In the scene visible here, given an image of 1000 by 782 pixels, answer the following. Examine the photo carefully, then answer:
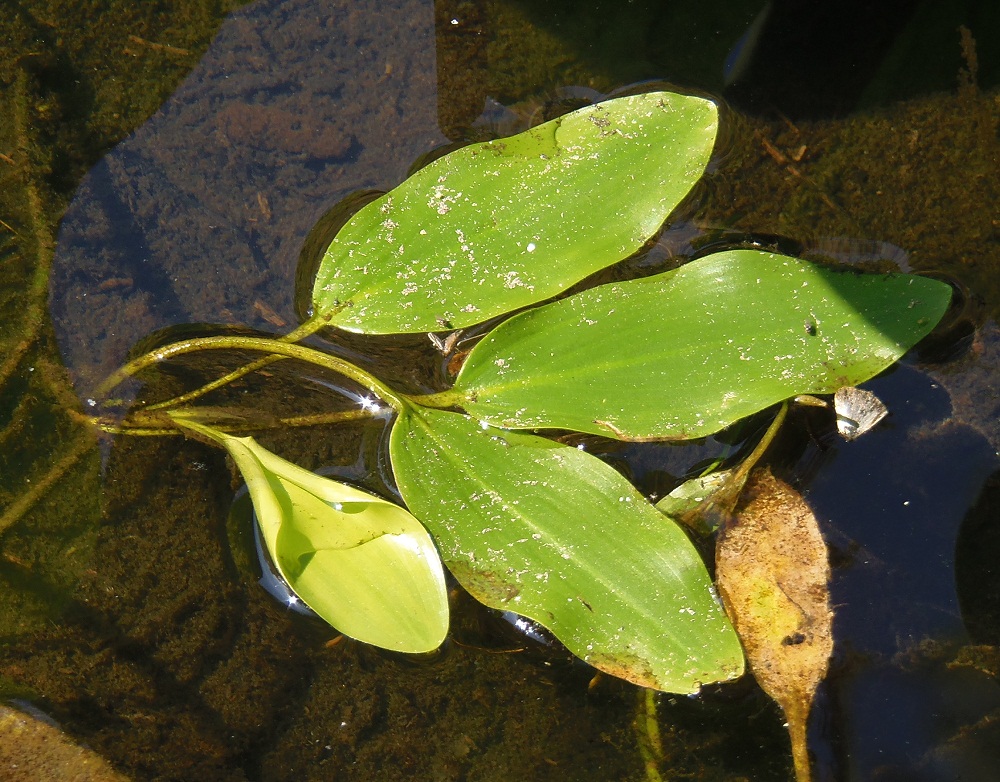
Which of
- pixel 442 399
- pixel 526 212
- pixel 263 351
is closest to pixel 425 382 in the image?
pixel 442 399

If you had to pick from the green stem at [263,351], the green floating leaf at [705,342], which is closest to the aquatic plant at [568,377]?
the green floating leaf at [705,342]

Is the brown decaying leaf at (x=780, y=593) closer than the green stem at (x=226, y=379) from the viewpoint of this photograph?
Yes

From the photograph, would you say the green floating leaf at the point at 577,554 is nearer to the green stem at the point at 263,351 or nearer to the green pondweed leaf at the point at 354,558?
the green pondweed leaf at the point at 354,558

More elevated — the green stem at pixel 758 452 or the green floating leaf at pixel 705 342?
the green floating leaf at pixel 705 342

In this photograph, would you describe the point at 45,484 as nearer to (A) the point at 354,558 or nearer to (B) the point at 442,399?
(A) the point at 354,558

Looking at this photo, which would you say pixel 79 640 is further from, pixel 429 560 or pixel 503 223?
pixel 503 223

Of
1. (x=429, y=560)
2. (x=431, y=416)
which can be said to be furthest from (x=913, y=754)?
(x=431, y=416)
